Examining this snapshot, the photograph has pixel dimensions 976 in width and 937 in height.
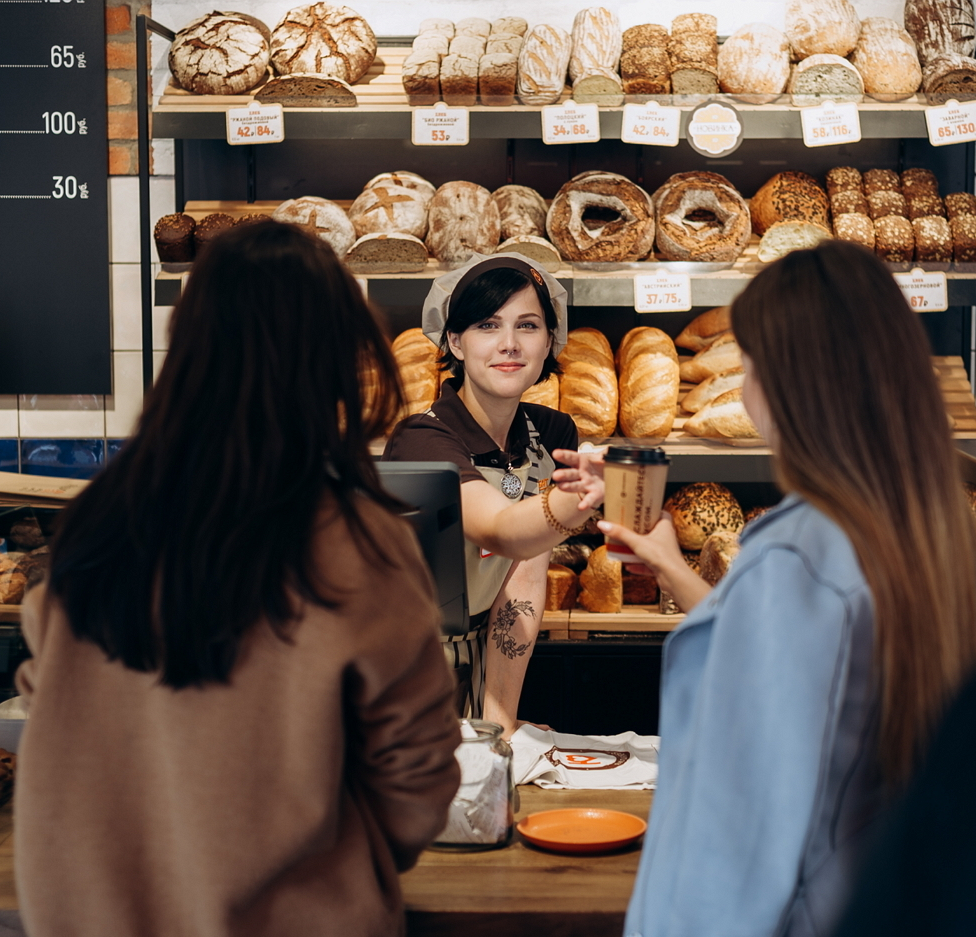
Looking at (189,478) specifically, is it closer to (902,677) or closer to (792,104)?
(902,677)

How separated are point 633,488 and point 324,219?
69.9 inches

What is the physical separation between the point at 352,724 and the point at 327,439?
25 centimetres

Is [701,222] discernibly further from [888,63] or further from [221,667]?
[221,667]

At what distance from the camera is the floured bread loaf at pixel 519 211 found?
8.77ft

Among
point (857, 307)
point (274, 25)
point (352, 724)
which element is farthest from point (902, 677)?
point (274, 25)

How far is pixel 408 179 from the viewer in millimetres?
2711

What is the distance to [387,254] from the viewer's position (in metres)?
2.52

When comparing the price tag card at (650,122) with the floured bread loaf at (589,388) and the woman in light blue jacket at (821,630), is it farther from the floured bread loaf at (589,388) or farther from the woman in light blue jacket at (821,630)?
the woman in light blue jacket at (821,630)

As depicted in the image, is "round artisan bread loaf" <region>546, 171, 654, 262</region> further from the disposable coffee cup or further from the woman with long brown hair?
the woman with long brown hair

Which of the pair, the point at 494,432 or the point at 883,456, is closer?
the point at 883,456

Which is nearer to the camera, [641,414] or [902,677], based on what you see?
[902,677]

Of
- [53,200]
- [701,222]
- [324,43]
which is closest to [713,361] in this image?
[701,222]

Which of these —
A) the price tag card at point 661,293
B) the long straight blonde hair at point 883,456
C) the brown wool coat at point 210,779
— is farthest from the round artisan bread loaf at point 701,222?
the brown wool coat at point 210,779

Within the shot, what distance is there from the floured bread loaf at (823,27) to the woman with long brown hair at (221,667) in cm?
234
